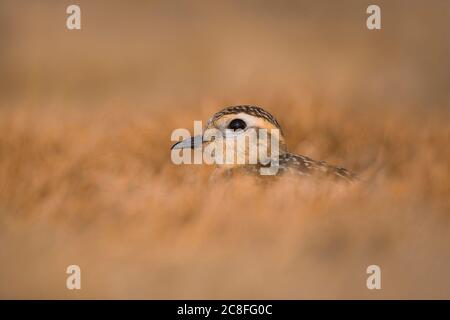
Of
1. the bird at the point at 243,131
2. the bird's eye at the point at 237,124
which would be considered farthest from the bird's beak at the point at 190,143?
the bird's eye at the point at 237,124

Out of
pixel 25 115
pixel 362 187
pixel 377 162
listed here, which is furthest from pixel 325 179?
pixel 25 115

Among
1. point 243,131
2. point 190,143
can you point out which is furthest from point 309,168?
point 190,143

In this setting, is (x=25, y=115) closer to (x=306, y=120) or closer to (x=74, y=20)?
(x=74, y=20)

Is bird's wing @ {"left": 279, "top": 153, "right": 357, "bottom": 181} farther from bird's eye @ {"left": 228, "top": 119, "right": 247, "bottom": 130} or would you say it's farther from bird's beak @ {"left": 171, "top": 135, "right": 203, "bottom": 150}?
bird's beak @ {"left": 171, "top": 135, "right": 203, "bottom": 150}

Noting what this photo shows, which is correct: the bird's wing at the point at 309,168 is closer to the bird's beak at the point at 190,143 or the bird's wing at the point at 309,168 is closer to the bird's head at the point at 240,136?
the bird's head at the point at 240,136

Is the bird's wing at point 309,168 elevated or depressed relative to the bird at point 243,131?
depressed

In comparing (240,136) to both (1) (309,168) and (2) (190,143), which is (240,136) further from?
(1) (309,168)

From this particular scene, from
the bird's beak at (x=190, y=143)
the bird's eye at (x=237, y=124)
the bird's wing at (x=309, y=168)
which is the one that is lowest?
the bird's wing at (x=309, y=168)

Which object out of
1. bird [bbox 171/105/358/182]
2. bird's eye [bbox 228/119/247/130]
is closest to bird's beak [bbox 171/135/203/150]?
bird [bbox 171/105/358/182]
